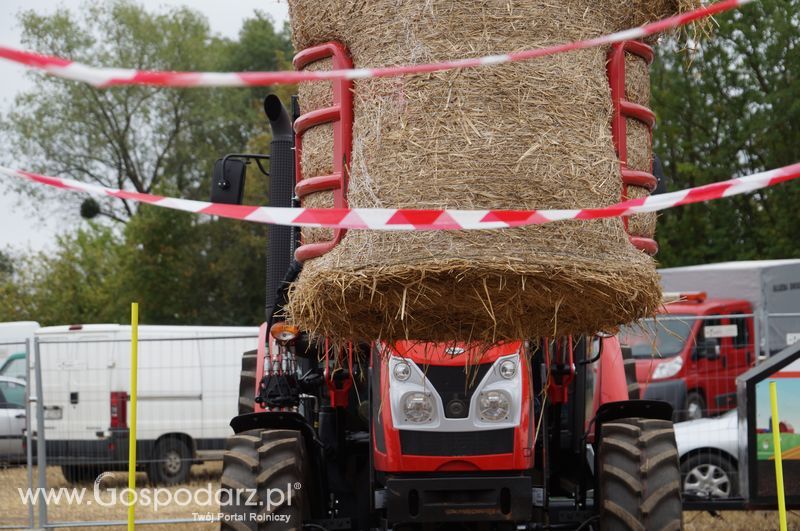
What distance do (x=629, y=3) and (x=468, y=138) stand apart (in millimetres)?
1335

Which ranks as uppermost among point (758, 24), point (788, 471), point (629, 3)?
point (758, 24)

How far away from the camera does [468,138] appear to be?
16.2ft

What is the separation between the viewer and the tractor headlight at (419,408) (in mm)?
6105

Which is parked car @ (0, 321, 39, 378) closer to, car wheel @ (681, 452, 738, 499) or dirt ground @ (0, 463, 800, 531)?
dirt ground @ (0, 463, 800, 531)

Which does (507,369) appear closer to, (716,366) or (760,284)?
(716,366)

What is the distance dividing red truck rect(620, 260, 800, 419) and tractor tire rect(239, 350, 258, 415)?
290 cm

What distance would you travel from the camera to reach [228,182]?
24.7 ft

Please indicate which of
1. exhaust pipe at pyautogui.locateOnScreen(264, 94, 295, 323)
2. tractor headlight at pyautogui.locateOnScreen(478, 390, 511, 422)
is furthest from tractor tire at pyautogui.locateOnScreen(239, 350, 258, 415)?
tractor headlight at pyautogui.locateOnScreen(478, 390, 511, 422)

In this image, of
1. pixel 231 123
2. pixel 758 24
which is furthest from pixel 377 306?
pixel 231 123

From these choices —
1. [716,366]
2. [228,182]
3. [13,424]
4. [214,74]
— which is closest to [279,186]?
[228,182]

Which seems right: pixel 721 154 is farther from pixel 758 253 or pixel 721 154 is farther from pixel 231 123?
pixel 231 123

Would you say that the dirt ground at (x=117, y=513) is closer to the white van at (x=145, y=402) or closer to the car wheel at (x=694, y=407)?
the white van at (x=145, y=402)

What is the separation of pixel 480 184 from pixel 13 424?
816cm

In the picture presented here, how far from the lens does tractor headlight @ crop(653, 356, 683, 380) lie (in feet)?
52.8
